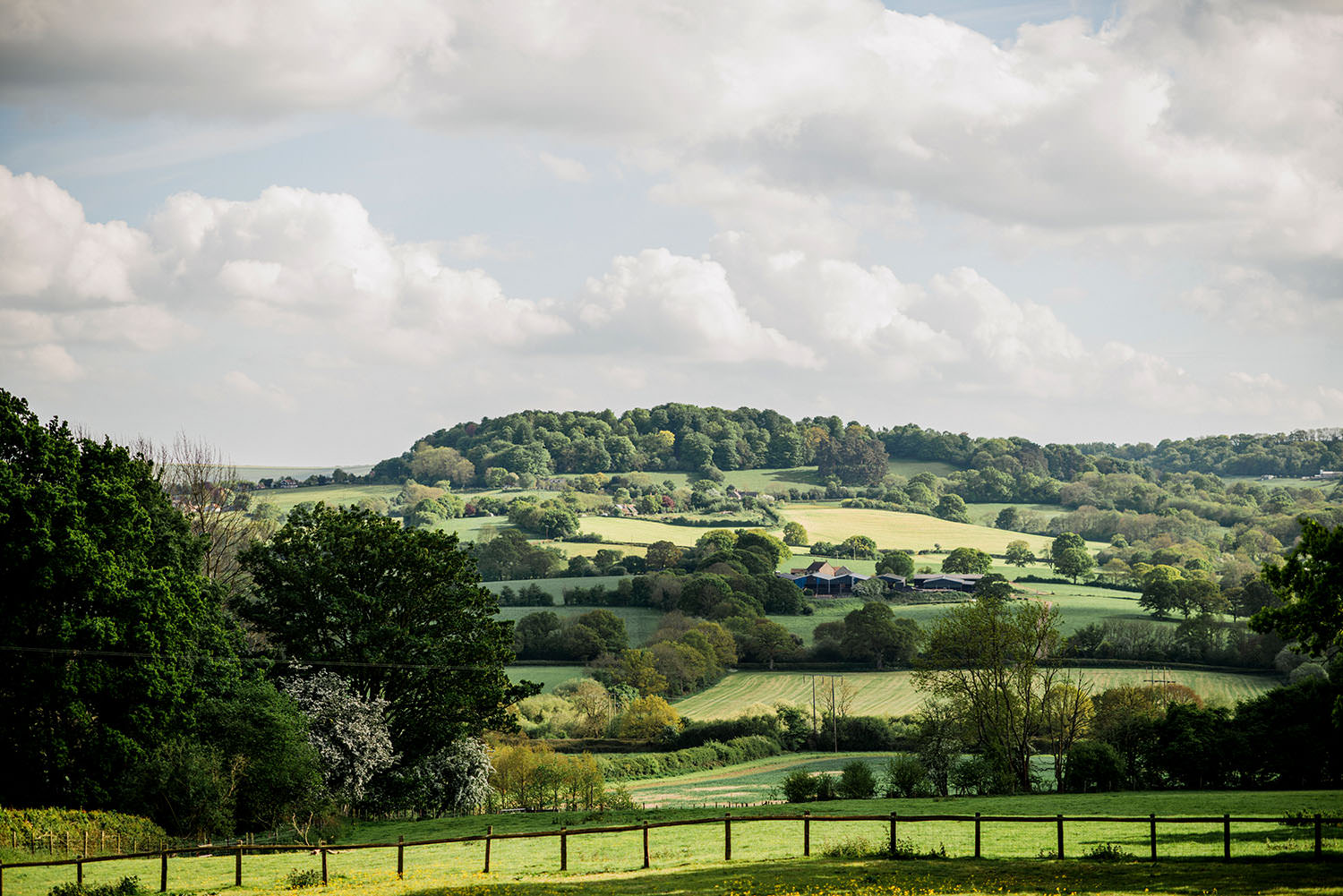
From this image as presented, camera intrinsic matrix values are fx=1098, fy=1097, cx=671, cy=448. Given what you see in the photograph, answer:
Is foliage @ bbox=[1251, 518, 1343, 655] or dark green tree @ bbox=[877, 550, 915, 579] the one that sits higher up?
foliage @ bbox=[1251, 518, 1343, 655]

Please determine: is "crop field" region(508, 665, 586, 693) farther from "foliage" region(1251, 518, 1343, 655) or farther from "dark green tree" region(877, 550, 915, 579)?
"foliage" region(1251, 518, 1343, 655)

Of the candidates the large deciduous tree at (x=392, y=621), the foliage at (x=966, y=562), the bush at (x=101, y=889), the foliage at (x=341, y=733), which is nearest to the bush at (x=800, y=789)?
the large deciduous tree at (x=392, y=621)

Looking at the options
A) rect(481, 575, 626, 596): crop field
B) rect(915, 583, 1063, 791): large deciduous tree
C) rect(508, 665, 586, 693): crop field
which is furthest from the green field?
rect(915, 583, 1063, 791): large deciduous tree

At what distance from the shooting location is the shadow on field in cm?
1930

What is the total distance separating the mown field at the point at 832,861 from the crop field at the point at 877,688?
3570 cm

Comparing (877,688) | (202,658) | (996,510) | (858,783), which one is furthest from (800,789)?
(996,510)

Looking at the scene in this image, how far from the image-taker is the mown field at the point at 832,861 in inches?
808

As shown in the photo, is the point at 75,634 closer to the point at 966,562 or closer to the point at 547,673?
the point at 547,673

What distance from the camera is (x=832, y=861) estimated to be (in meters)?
24.3

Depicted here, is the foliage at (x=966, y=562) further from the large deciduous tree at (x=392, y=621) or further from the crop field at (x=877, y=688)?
the large deciduous tree at (x=392, y=621)

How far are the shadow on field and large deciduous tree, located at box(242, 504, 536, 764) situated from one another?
20.8 metres

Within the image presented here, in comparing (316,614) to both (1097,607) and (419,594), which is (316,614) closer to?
(419,594)

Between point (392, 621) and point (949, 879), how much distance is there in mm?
28897

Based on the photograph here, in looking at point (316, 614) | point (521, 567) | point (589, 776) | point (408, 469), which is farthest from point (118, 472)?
point (408, 469)
